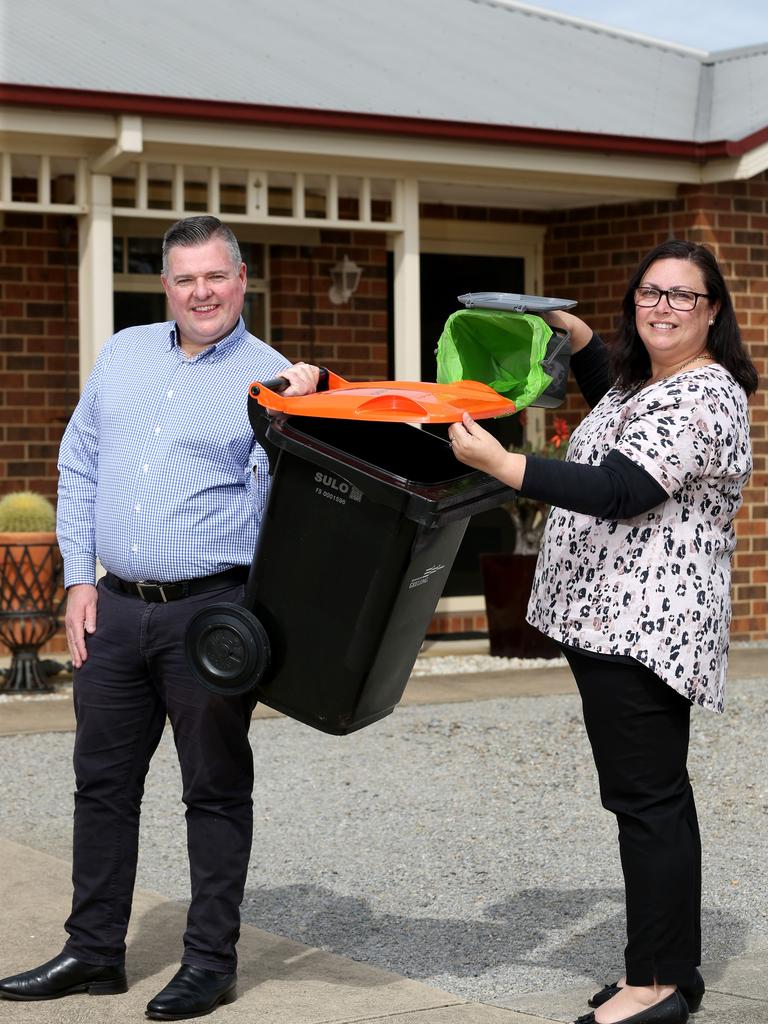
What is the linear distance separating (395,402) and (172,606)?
Result: 807 mm

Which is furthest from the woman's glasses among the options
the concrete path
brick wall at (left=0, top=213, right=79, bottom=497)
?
brick wall at (left=0, top=213, right=79, bottom=497)

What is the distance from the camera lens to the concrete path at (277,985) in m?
4.00

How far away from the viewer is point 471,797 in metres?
6.56

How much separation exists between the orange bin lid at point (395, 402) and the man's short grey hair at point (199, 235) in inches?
15.9

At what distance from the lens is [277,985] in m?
4.25

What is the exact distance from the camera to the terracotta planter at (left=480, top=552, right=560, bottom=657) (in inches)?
398

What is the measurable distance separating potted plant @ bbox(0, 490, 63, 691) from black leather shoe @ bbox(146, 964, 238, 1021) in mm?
5099

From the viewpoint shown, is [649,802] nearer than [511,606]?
Yes

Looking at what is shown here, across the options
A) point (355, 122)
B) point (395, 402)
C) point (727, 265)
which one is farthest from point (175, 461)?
point (727, 265)

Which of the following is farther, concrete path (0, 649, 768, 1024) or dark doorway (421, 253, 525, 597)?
dark doorway (421, 253, 525, 597)

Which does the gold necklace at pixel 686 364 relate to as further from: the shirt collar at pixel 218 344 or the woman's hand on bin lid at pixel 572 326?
the shirt collar at pixel 218 344

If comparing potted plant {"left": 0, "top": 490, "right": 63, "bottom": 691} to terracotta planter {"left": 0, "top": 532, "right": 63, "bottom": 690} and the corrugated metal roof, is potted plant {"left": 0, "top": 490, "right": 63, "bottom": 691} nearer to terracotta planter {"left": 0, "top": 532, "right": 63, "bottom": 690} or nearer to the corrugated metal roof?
terracotta planter {"left": 0, "top": 532, "right": 63, "bottom": 690}

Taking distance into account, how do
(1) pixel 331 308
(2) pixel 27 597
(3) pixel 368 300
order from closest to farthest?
(2) pixel 27 597
(1) pixel 331 308
(3) pixel 368 300

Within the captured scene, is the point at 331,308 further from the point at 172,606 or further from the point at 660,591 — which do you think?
the point at 660,591
